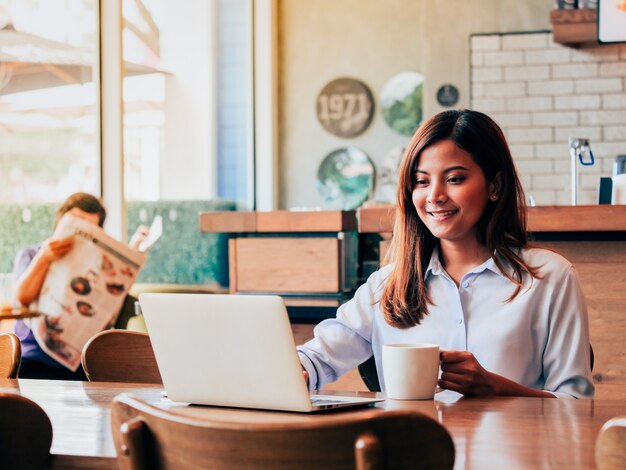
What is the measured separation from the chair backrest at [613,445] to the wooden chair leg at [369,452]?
0.64 feet

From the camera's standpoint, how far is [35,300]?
3.43 metres

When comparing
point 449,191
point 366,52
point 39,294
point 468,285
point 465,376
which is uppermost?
point 366,52

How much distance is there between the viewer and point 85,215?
3.68m

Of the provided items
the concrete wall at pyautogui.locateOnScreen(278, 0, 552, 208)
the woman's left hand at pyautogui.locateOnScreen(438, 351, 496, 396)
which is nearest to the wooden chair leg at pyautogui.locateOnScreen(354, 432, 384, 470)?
the woman's left hand at pyautogui.locateOnScreen(438, 351, 496, 396)

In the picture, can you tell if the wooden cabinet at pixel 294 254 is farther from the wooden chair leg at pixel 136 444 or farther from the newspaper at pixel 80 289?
the wooden chair leg at pixel 136 444

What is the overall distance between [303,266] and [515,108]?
2.85 meters

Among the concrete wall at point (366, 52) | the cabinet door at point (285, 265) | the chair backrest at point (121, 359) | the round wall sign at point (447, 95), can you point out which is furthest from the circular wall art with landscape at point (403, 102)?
the chair backrest at point (121, 359)

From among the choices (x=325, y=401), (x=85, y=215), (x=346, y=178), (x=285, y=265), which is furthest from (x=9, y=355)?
(x=346, y=178)

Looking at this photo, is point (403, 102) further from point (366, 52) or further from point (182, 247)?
point (182, 247)

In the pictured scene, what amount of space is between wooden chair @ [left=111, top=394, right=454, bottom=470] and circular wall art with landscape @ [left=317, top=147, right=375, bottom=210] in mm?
5261

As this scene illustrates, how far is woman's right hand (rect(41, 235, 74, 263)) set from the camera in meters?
Result: 3.47

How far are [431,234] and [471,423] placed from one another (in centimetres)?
70

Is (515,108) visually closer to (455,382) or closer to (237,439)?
(455,382)

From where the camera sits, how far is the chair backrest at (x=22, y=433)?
1098mm
